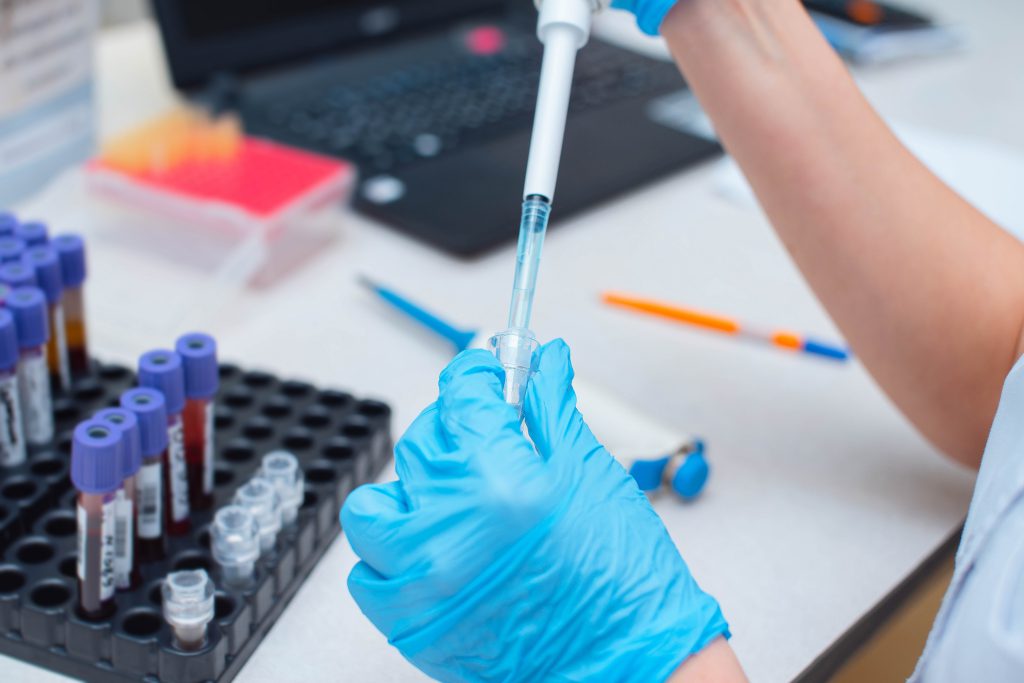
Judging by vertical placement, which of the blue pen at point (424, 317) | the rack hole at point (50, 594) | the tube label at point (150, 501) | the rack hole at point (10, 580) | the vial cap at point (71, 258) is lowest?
the blue pen at point (424, 317)

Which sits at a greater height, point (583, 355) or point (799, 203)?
point (799, 203)

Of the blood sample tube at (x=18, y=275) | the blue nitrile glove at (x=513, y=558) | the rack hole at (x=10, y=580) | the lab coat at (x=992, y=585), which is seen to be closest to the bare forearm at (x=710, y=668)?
the blue nitrile glove at (x=513, y=558)

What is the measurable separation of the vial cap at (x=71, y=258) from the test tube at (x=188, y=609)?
0.25 m

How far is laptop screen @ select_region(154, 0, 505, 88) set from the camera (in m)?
1.02

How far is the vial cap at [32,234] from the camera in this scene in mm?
684

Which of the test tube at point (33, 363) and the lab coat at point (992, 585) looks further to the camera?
the test tube at point (33, 363)

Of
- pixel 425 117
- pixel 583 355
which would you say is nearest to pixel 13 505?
pixel 583 355

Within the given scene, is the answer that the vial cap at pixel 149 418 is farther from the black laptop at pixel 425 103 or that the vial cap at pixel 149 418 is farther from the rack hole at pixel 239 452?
the black laptop at pixel 425 103

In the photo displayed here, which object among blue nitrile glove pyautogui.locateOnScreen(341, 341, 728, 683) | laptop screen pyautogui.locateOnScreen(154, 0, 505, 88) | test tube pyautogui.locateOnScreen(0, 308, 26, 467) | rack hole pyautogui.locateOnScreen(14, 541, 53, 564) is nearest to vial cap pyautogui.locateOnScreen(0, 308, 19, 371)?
test tube pyautogui.locateOnScreen(0, 308, 26, 467)

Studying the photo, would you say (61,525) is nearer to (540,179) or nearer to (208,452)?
(208,452)

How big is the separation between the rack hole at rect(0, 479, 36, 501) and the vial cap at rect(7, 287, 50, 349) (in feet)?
0.25

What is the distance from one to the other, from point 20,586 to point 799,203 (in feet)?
1.69

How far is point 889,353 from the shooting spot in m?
0.70

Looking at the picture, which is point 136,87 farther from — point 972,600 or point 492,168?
point 972,600
